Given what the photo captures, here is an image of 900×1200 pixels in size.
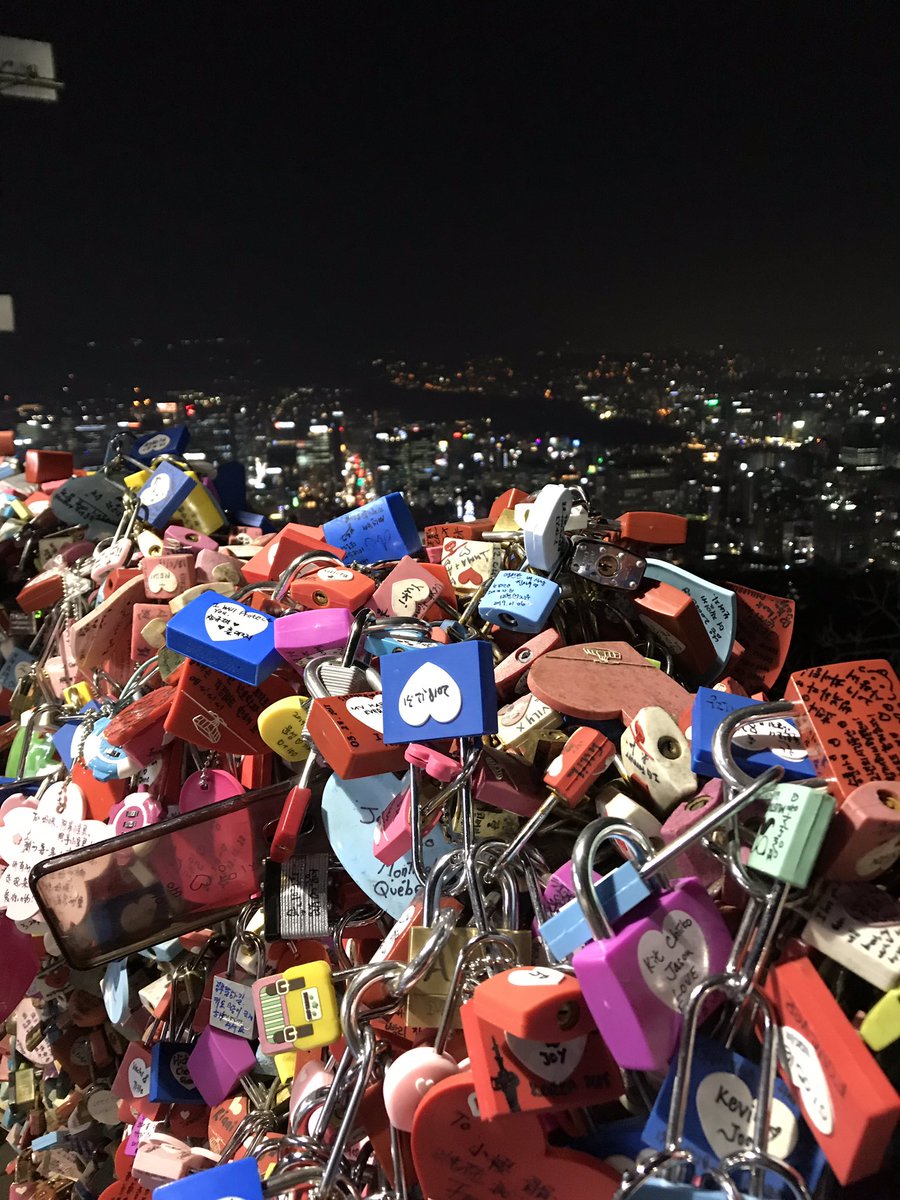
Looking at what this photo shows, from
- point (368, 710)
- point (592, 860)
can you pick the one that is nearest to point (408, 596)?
point (368, 710)

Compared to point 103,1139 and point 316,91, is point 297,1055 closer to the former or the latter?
point 103,1139

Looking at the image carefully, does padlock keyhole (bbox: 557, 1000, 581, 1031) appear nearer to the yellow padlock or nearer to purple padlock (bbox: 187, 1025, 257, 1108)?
the yellow padlock

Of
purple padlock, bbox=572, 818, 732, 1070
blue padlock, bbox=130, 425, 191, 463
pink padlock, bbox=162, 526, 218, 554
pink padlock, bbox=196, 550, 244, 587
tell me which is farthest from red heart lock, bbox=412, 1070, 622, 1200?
blue padlock, bbox=130, 425, 191, 463

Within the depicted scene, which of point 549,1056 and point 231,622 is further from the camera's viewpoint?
point 231,622

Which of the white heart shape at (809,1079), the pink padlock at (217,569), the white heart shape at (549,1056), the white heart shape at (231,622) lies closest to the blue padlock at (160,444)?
the pink padlock at (217,569)

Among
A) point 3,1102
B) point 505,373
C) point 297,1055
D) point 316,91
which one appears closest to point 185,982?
point 297,1055

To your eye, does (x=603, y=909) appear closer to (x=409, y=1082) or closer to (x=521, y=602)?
(x=409, y=1082)
